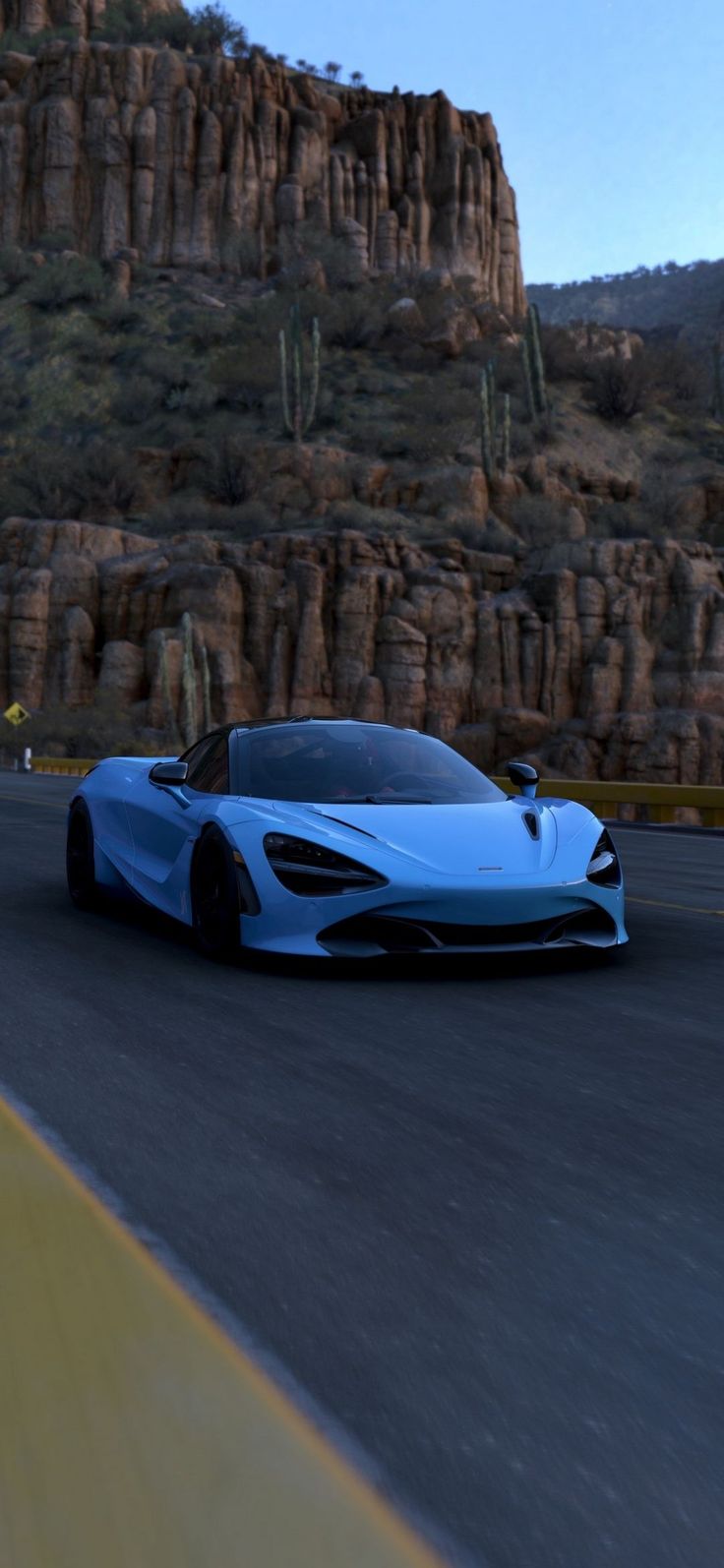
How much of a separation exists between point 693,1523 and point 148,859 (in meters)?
6.41

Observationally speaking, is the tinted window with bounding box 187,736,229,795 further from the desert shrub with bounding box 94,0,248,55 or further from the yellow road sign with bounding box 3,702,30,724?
the desert shrub with bounding box 94,0,248,55

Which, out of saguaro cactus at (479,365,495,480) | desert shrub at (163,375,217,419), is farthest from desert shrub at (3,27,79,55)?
saguaro cactus at (479,365,495,480)

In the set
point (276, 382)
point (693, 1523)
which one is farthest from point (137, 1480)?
point (276, 382)

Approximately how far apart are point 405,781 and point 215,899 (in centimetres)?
139

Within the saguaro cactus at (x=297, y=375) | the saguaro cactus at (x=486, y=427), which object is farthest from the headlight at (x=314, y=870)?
the saguaro cactus at (x=297, y=375)

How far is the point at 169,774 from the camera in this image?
7.91 metres

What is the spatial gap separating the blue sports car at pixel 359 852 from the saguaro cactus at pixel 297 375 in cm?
4546

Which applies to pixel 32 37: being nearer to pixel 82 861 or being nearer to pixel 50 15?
pixel 50 15

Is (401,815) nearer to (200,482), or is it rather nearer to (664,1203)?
(664,1203)

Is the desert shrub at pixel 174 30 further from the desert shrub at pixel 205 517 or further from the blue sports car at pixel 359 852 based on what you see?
the blue sports car at pixel 359 852

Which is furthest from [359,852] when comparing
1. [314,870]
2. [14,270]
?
[14,270]

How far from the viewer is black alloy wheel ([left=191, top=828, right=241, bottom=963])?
22.6 ft

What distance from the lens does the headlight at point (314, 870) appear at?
6492mm

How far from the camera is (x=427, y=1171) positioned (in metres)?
3.78
